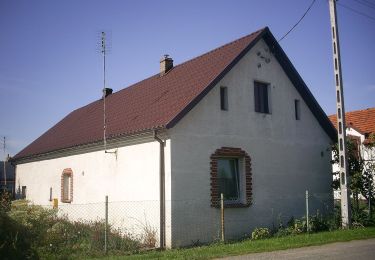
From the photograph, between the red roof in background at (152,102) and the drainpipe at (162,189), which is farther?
the red roof in background at (152,102)

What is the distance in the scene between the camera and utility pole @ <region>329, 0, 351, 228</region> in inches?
549

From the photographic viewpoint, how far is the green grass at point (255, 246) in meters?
10.1

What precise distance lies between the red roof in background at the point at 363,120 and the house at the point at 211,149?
16.2 m

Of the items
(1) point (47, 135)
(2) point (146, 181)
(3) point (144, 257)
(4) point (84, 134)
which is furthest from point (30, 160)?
(3) point (144, 257)

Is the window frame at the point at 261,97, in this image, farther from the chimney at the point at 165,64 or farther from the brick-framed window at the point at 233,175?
the chimney at the point at 165,64

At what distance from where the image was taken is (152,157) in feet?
42.7

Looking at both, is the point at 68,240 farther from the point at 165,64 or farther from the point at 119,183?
the point at 165,64

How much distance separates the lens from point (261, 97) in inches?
616

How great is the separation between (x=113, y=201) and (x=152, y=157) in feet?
10.1

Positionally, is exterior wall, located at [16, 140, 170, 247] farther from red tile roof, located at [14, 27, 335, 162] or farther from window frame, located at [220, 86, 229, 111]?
window frame, located at [220, 86, 229, 111]

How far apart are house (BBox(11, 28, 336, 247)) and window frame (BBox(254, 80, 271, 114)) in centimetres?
4

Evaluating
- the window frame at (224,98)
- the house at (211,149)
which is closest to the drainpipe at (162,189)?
the house at (211,149)

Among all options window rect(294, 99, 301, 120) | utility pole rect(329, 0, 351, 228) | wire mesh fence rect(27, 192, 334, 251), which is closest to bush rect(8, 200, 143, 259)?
wire mesh fence rect(27, 192, 334, 251)

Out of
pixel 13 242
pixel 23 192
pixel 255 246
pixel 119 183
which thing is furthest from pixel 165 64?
pixel 13 242
